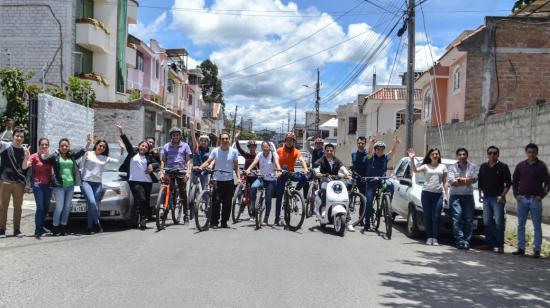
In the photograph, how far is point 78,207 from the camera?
967 centimetres

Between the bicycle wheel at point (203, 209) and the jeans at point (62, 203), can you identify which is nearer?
the jeans at point (62, 203)

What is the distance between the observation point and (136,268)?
22.3 ft

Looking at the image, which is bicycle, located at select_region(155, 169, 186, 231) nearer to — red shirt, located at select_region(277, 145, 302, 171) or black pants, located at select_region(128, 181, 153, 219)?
black pants, located at select_region(128, 181, 153, 219)

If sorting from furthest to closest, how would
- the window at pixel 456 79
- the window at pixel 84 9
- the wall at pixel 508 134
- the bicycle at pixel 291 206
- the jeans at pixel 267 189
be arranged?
the window at pixel 84 9
the window at pixel 456 79
the wall at pixel 508 134
the jeans at pixel 267 189
the bicycle at pixel 291 206

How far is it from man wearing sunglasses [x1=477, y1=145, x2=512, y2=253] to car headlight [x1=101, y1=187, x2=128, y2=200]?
6.22 meters

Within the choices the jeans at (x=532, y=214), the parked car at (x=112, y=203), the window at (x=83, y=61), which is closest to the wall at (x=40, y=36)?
the window at (x=83, y=61)

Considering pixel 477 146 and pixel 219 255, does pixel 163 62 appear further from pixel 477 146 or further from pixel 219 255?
pixel 219 255

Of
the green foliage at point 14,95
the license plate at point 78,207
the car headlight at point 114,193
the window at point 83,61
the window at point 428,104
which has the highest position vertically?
the window at point 83,61

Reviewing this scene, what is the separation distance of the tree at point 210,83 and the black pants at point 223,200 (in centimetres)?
7097

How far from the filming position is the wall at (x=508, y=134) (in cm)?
1296

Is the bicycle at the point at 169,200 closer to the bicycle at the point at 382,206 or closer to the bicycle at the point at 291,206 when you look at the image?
the bicycle at the point at 291,206

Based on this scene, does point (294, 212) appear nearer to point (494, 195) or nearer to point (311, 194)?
point (311, 194)

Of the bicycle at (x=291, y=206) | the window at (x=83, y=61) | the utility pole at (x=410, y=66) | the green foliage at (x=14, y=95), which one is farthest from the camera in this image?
the window at (x=83, y=61)

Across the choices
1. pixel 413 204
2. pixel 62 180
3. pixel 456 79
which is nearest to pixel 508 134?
pixel 413 204
